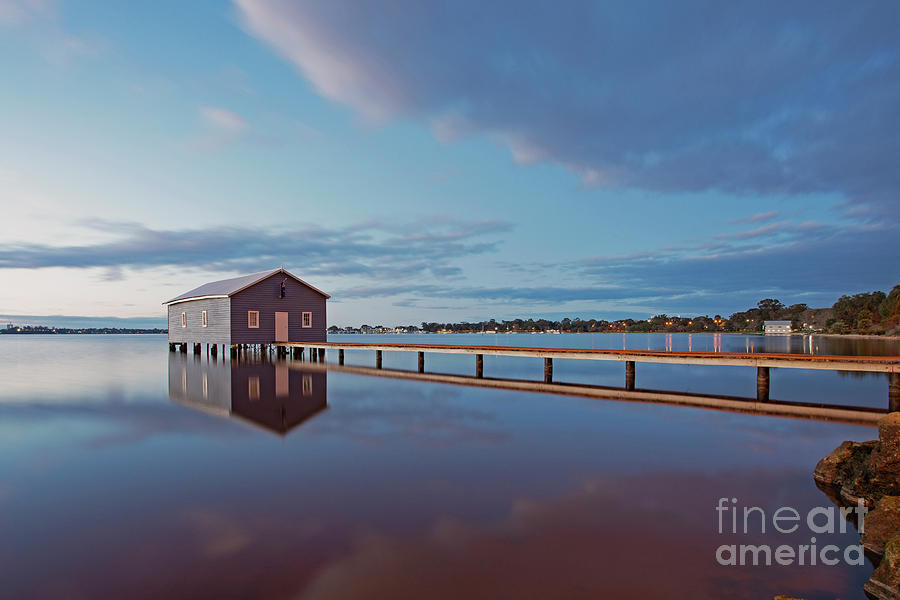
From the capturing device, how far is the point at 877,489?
7207 mm

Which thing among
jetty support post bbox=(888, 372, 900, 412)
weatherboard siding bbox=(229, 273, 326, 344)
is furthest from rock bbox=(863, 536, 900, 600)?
weatherboard siding bbox=(229, 273, 326, 344)

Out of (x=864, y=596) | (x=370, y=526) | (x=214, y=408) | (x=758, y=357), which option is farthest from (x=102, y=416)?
(x=758, y=357)

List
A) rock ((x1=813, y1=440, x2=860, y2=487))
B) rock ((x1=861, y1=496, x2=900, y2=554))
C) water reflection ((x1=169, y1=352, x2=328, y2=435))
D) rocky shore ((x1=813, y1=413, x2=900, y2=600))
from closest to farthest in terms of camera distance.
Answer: rocky shore ((x1=813, y1=413, x2=900, y2=600)) < rock ((x1=861, y1=496, x2=900, y2=554)) < rock ((x1=813, y1=440, x2=860, y2=487)) < water reflection ((x1=169, y1=352, x2=328, y2=435))

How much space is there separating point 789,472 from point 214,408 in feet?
53.0

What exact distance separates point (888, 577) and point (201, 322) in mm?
42918

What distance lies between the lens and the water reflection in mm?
15102

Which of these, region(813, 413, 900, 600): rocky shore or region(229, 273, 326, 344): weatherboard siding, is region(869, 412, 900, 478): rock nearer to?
region(813, 413, 900, 600): rocky shore

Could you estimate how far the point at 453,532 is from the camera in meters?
6.36

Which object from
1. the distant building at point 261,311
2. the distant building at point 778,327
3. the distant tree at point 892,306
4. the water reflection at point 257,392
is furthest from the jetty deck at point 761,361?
the distant building at point 778,327

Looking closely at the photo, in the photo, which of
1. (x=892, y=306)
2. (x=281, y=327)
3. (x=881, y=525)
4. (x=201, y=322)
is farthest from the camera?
(x=892, y=306)

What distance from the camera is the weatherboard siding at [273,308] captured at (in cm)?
3541

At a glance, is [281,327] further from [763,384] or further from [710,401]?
[763,384]

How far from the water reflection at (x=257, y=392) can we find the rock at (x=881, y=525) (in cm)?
1152

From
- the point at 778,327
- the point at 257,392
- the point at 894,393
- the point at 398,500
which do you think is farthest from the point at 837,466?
the point at 778,327
